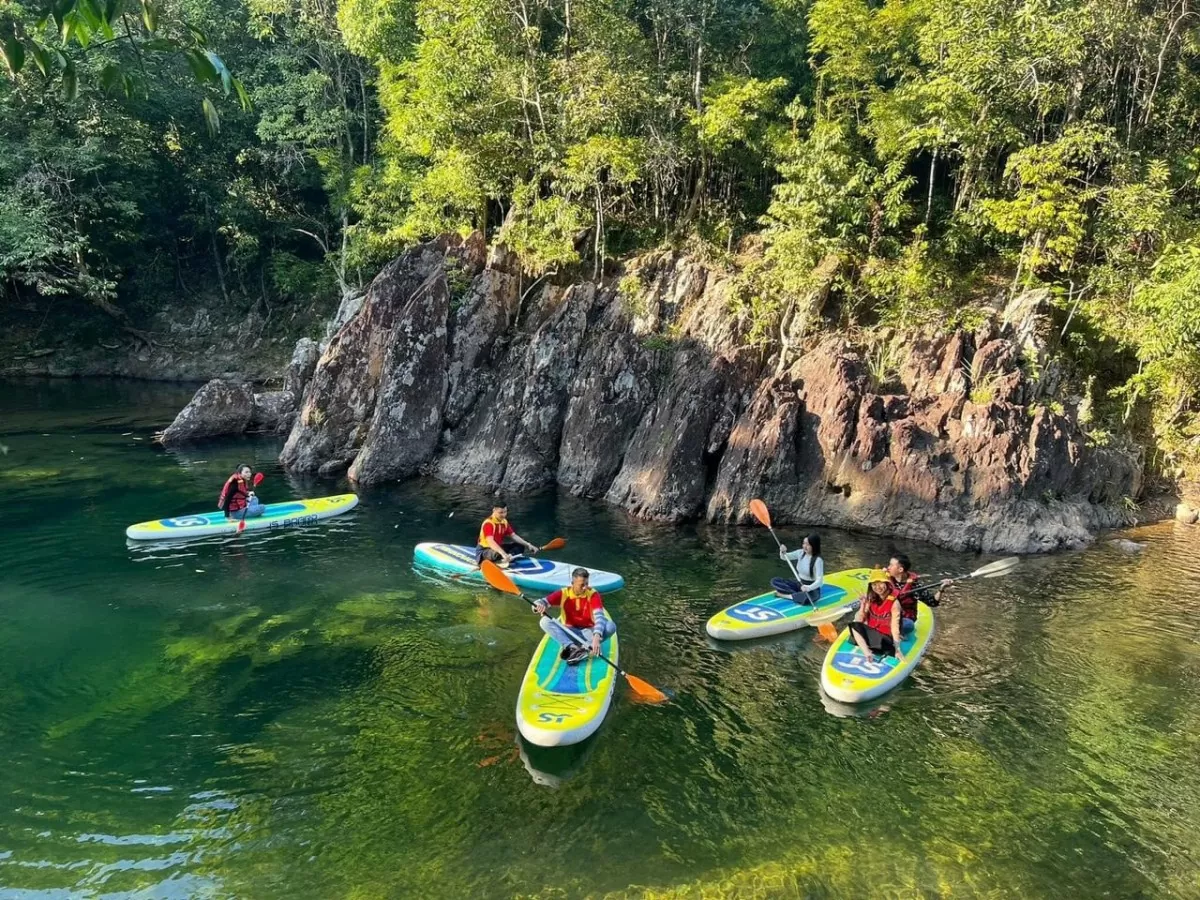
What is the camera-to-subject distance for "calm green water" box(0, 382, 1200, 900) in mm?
6934

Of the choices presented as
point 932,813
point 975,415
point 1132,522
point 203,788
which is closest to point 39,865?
point 203,788

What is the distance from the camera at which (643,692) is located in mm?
9695

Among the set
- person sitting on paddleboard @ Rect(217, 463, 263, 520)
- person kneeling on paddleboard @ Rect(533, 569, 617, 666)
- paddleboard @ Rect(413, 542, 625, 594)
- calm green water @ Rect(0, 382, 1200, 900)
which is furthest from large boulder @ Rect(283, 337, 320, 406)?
person kneeling on paddleboard @ Rect(533, 569, 617, 666)

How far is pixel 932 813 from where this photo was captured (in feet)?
25.3

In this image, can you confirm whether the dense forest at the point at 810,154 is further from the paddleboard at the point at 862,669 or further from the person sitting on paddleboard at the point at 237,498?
the paddleboard at the point at 862,669

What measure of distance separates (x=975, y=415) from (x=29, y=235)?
32.0 metres

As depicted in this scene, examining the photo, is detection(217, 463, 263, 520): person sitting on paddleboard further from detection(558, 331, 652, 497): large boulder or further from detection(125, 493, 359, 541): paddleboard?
detection(558, 331, 652, 497): large boulder

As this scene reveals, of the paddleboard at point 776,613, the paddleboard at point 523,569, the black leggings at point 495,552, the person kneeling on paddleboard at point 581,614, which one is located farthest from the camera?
the black leggings at point 495,552

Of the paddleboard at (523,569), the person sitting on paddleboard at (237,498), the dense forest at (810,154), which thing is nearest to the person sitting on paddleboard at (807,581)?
the paddleboard at (523,569)

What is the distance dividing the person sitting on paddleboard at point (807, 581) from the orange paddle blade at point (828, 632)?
0.79m

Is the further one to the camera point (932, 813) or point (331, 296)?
point (331, 296)

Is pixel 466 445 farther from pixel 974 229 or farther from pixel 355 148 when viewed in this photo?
pixel 355 148

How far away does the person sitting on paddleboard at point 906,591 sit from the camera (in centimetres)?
1074

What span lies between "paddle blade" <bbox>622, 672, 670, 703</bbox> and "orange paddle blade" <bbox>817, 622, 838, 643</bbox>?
297 cm
